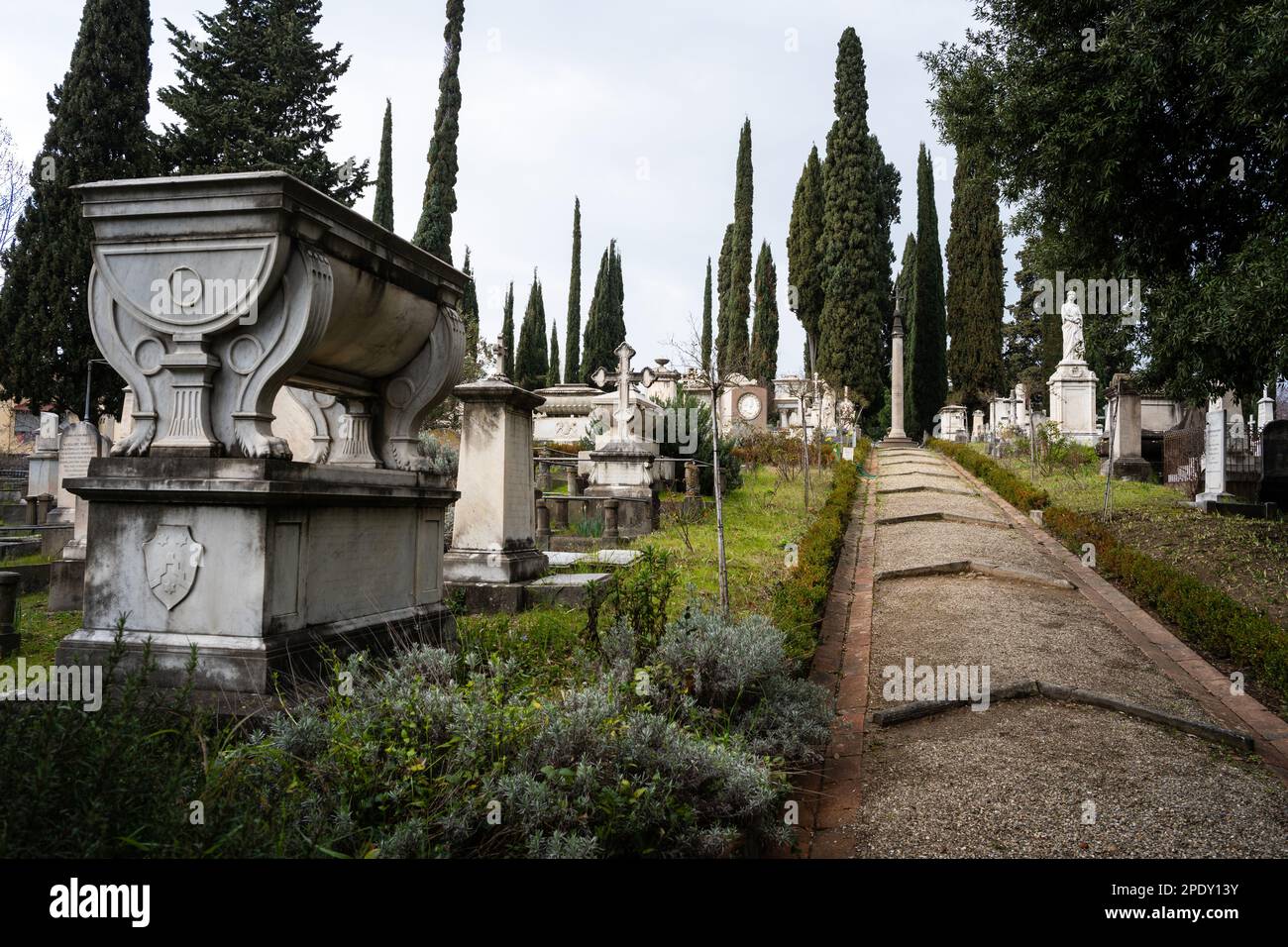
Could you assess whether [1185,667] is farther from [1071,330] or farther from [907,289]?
[907,289]

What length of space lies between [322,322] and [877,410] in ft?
124

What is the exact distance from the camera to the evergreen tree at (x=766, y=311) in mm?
40094

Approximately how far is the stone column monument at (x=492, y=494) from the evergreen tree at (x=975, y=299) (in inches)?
1333

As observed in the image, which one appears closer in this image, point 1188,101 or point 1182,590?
point 1182,590

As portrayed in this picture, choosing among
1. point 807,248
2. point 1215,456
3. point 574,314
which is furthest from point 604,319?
point 1215,456

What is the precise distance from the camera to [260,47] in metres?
23.3

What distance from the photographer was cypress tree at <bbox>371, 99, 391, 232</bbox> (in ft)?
101

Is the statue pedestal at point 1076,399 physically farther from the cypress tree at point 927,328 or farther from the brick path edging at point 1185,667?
the cypress tree at point 927,328

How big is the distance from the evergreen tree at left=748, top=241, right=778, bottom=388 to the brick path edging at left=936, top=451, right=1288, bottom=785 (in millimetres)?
28922

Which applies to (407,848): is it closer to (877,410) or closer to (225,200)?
(225,200)

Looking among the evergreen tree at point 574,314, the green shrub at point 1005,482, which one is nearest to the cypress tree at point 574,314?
the evergreen tree at point 574,314

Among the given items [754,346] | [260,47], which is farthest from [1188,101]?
[754,346]
